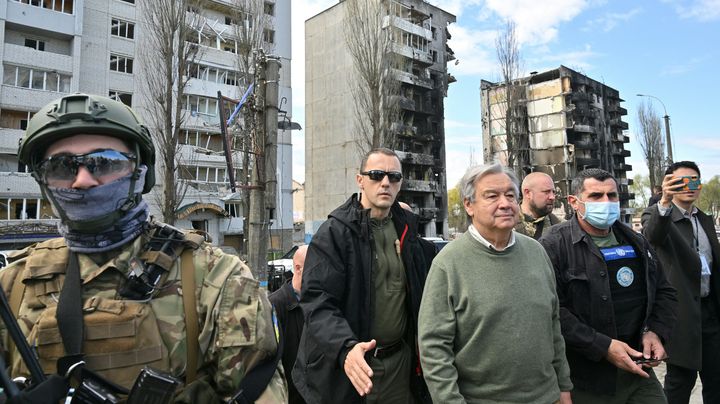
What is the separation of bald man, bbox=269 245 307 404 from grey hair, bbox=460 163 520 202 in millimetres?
1225

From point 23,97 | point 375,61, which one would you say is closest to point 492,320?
point 375,61

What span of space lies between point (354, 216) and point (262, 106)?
3737 mm

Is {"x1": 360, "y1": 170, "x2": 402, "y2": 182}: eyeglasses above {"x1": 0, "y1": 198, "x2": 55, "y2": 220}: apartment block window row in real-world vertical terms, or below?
below

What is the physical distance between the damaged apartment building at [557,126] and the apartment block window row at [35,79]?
3961 centimetres

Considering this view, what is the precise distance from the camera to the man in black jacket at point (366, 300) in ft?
7.39

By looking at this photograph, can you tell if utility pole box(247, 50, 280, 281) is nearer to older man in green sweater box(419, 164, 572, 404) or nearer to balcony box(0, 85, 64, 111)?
older man in green sweater box(419, 164, 572, 404)

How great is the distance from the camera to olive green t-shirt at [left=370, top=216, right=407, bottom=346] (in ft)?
8.24

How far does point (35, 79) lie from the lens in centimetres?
2267

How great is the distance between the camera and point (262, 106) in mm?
5848

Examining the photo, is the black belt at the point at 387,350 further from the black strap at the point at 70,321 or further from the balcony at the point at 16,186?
the balcony at the point at 16,186

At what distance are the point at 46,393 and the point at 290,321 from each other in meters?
2.06

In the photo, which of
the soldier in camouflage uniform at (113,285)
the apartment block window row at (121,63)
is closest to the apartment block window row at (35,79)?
the apartment block window row at (121,63)

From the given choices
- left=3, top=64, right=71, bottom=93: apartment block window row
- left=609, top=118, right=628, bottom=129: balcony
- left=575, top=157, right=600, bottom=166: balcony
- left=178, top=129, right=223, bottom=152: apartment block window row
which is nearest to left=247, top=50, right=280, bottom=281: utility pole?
left=3, top=64, right=71, bottom=93: apartment block window row

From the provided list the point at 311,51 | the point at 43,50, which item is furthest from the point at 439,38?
the point at 43,50
